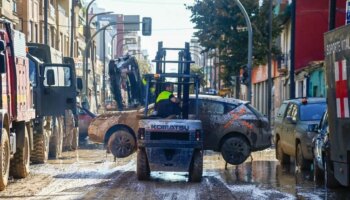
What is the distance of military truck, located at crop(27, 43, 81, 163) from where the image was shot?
18984mm

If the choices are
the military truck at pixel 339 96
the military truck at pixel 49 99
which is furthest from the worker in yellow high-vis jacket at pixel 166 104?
the military truck at pixel 339 96

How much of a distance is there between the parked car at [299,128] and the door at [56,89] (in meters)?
5.91

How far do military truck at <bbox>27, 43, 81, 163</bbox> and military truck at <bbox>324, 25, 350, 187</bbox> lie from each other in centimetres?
959

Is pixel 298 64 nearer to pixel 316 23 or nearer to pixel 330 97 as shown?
pixel 316 23

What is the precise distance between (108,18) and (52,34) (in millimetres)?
85392

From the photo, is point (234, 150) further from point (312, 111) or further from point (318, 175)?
point (318, 175)

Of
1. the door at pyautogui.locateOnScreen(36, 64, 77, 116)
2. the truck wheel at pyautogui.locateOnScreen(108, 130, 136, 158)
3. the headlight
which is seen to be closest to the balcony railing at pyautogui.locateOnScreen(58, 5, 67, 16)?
the door at pyautogui.locateOnScreen(36, 64, 77, 116)

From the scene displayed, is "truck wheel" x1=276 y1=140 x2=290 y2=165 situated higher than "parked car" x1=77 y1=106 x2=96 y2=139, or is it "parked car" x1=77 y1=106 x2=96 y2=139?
"parked car" x1=77 y1=106 x2=96 y2=139

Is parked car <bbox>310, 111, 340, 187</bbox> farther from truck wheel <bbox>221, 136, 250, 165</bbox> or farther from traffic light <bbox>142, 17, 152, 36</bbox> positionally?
traffic light <bbox>142, 17, 152, 36</bbox>

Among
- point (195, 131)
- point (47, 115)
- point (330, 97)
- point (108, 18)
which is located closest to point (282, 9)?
point (47, 115)

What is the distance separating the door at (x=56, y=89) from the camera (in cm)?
1947

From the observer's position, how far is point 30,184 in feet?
46.2

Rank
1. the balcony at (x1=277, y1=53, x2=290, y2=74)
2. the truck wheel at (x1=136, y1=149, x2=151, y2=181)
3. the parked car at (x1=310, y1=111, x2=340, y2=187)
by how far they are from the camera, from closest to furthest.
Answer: the parked car at (x1=310, y1=111, x2=340, y2=187) < the truck wheel at (x1=136, y1=149, x2=151, y2=181) < the balcony at (x1=277, y1=53, x2=290, y2=74)

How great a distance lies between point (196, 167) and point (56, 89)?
7.05 m
